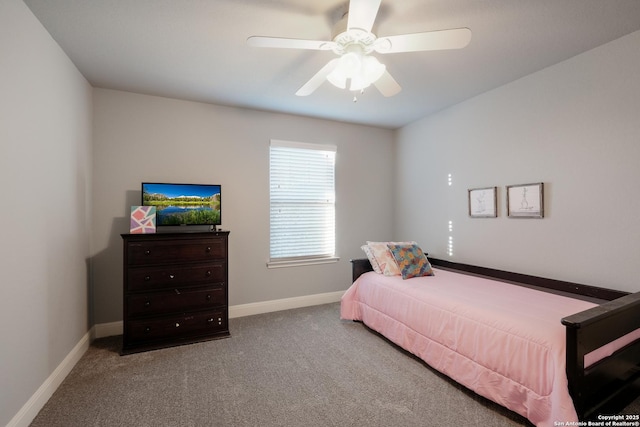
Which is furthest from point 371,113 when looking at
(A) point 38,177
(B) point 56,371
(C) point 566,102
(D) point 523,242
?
(B) point 56,371

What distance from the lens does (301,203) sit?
3873mm

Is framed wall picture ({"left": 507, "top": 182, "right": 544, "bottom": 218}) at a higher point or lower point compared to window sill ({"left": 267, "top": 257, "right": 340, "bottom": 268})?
higher

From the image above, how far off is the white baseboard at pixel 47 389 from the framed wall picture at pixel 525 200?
388 cm

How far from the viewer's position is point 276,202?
3734mm

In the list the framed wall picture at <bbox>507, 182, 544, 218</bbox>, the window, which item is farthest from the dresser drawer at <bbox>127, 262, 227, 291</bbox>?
the framed wall picture at <bbox>507, 182, 544, 218</bbox>

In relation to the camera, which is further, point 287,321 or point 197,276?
point 287,321

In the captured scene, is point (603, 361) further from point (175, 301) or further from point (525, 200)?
point (175, 301)

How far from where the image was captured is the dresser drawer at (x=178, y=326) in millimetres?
2631

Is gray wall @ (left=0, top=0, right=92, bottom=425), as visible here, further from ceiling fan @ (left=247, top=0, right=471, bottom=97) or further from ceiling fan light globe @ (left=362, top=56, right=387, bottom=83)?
ceiling fan light globe @ (left=362, top=56, right=387, bottom=83)

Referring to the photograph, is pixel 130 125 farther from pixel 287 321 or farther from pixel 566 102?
pixel 566 102

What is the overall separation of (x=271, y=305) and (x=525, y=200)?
295 centimetres

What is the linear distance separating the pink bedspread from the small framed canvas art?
2.23 meters

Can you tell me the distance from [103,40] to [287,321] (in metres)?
2.99

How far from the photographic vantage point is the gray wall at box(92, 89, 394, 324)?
2992mm
